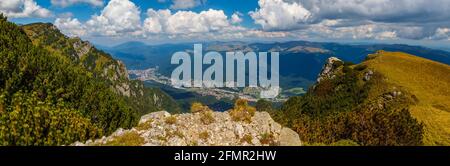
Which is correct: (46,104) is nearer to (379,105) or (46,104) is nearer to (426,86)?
(379,105)

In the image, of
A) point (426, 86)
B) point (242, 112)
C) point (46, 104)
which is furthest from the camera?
point (426, 86)

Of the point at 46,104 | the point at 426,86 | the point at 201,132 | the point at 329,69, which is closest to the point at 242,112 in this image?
the point at 201,132

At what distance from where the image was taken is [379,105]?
90.9m

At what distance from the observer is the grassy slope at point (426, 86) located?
228ft

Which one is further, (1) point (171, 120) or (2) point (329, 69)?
(2) point (329, 69)

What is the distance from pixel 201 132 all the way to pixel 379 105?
6850 centimetres

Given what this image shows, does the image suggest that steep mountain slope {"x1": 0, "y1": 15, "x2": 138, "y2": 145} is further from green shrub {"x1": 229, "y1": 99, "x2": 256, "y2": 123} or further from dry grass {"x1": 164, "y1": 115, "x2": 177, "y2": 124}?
green shrub {"x1": 229, "y1": 99, "x2": 256, "y2": 123}

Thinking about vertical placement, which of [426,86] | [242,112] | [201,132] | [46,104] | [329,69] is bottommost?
[426,86]

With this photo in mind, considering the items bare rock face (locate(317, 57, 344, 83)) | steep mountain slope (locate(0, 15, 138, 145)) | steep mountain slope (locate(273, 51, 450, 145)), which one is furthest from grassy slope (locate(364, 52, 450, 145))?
steep mountain slope (locate(0, 15, 138, 145))

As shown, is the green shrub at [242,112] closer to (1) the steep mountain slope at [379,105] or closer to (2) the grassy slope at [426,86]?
(1) the steep mountain slope at [379,105]

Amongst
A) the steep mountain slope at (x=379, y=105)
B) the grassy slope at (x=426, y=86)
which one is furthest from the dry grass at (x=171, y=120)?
the grassy slope at (x=426, y=86)

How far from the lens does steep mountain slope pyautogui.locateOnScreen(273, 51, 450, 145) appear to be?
6544 centimetres

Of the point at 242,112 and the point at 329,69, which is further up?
the point at 242,112
